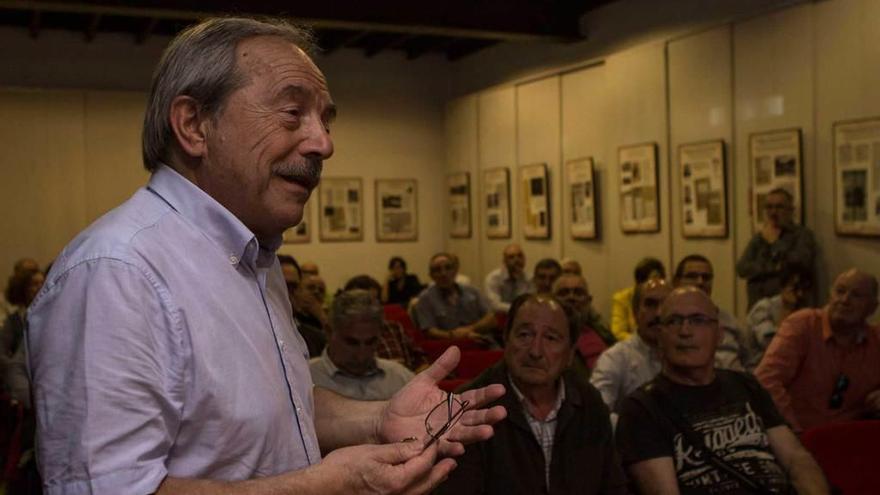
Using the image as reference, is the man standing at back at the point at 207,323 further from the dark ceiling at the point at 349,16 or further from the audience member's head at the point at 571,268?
the audience member's head at the point at 571,268

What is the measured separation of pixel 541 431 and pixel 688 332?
711 millimetres

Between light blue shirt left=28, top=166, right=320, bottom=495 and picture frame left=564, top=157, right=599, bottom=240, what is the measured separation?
26.3ft

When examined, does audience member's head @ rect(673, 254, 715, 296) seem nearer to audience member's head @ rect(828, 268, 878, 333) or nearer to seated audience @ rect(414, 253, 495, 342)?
audience member's head @ rect(828, 268, 878, 333)

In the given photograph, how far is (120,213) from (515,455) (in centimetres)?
193

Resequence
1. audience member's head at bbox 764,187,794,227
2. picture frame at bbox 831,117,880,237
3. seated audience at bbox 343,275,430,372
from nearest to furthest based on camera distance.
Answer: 1. seated audience at bbox 343,275,430,372
2. picture frame at bbox 831,117,880,237
3. audience member's head at bbox 764,187,794,227

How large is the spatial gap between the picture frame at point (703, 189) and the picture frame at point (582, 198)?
133cm

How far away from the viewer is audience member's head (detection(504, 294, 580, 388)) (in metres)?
3.10

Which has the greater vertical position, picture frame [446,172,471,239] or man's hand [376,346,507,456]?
picture frame [446,172,471,239]

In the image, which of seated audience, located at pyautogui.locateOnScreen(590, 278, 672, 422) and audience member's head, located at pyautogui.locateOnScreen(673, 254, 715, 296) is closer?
seated audience, located at pyautogui.locateOnScreen(590, 278, 672, 422)

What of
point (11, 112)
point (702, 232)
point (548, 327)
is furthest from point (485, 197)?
point (548, 327)

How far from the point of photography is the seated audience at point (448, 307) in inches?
307

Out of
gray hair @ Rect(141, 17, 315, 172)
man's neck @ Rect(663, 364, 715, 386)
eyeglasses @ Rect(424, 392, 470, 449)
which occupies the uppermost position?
gray hair @ Rect(141, 17, 315, 172)

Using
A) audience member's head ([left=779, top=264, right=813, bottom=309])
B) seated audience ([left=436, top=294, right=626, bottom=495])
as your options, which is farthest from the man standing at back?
audience member's head ([left=779, top=264, right=813, bottom=309])

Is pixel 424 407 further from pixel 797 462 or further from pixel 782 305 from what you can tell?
pixel 782 305
